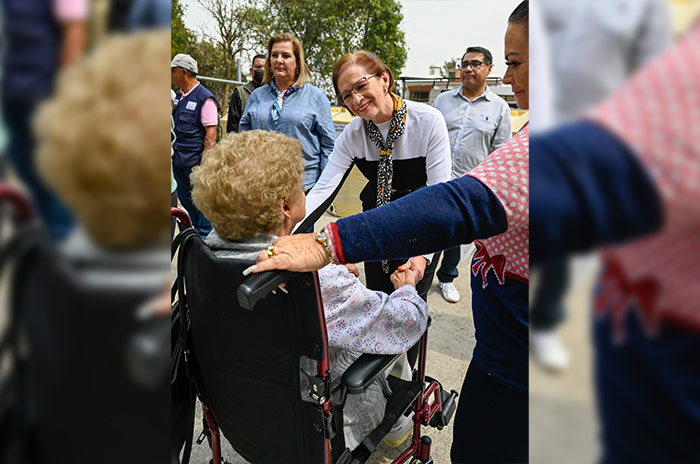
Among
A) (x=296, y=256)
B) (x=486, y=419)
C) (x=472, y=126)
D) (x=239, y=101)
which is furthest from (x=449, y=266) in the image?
(x=296, y=256)

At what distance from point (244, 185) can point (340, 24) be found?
1.71 ft

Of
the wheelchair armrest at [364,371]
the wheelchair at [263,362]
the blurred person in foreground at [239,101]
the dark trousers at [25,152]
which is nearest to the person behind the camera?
the dark trousers at [25,152]

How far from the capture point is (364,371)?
1.22 metres

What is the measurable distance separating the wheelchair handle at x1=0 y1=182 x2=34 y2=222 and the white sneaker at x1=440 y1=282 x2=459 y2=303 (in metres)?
3.09

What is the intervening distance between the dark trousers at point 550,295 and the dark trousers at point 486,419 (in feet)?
2.05

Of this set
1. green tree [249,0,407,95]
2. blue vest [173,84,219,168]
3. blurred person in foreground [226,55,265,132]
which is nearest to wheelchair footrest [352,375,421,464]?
green tree [249,0,407,95]

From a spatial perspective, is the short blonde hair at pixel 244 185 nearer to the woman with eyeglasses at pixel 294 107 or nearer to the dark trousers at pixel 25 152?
the dark trousers at pixel 25 152

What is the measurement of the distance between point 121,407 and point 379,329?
3.49 ft

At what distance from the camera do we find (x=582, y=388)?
0.33 m

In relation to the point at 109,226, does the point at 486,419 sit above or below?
below

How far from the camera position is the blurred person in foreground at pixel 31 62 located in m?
0.23

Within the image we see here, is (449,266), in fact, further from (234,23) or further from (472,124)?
(234,23)

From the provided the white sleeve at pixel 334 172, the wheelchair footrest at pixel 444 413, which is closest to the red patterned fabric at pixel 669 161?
the wheelchair footrest at pixel 444 413

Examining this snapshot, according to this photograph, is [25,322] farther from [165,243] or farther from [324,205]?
[324,205]
